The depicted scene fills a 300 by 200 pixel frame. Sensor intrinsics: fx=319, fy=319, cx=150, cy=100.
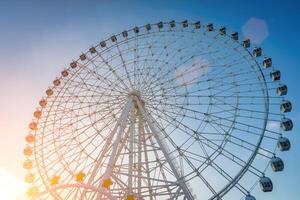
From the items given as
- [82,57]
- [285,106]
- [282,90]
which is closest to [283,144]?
[285,106]

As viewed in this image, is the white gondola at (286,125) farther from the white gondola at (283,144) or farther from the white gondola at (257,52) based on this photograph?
the white gondola at (257,52)

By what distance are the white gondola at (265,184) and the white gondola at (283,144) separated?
2261mm

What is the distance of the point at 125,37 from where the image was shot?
24.3m

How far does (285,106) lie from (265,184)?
543 cm

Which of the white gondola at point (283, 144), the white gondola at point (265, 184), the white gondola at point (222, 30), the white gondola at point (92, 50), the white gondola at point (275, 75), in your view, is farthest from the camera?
the white gondola at point (92, 50)

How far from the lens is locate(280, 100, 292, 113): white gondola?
19.8 m

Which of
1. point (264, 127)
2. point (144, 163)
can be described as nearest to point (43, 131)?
point (144, 163)

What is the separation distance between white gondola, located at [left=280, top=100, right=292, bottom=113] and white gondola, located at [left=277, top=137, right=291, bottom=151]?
2.09 metres

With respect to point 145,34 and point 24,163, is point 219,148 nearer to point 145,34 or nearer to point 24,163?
point 145,34

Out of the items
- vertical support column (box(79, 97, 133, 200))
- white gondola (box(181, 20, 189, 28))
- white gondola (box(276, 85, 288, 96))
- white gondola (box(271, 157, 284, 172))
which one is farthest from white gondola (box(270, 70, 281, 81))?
vertical support column (box(79, 97, 133, 200))

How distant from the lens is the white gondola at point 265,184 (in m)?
17.1

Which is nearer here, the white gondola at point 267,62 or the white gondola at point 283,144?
the white gondola at point 283,144

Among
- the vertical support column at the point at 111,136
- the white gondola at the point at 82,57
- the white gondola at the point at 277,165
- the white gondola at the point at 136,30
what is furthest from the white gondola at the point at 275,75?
the white gondola at the point at 82,57

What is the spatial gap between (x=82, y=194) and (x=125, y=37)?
523 inches
